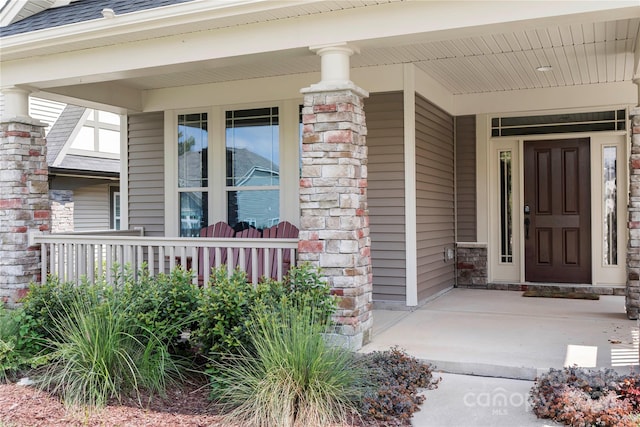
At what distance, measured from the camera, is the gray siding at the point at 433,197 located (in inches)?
265

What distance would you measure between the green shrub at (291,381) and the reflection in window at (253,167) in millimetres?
3443

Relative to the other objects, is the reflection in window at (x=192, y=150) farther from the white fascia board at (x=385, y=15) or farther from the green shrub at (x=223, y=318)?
the green shrub at (x=223, y=318)

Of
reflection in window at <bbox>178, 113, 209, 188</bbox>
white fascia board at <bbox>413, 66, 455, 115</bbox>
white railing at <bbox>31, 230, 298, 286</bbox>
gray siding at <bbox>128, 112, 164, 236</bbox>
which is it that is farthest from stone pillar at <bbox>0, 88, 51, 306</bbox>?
white fascia board at <bbox>413, 66, 455, 115</bbox>

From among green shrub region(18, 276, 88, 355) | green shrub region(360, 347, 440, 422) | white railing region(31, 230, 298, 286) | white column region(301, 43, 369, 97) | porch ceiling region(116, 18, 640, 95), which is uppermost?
porch ceiling region(116, 18, 640, 95)

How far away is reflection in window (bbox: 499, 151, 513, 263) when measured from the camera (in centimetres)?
798

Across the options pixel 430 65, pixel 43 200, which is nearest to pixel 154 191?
pixel 43 200

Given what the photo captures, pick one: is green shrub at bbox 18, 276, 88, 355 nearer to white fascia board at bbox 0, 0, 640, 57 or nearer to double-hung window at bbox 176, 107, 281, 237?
white fascia board at bbox 0, 0, 640, 57

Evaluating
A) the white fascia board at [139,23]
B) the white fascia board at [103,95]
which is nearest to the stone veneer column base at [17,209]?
the white fascia board at [103,95]

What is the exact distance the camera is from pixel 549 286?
7.63 m

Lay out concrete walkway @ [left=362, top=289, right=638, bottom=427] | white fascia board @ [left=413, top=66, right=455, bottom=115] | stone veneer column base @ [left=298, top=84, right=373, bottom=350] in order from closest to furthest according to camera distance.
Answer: concrete walkway @ [left=362, top=289, right=638, bottom=427] < stone veneer column base @ [left=298, top=84, right=373, bottom=350] < white fascia board @ [left=413, top=66, right=455, bottom=115]

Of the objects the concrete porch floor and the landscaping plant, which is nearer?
the landscaping plant

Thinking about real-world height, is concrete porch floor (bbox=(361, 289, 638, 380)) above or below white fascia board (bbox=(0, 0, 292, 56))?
below

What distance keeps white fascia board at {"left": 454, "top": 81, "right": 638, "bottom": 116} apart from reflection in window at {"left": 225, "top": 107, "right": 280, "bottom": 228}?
2697 millimetres

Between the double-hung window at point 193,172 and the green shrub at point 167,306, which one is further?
the double-hung window at point 193,172
